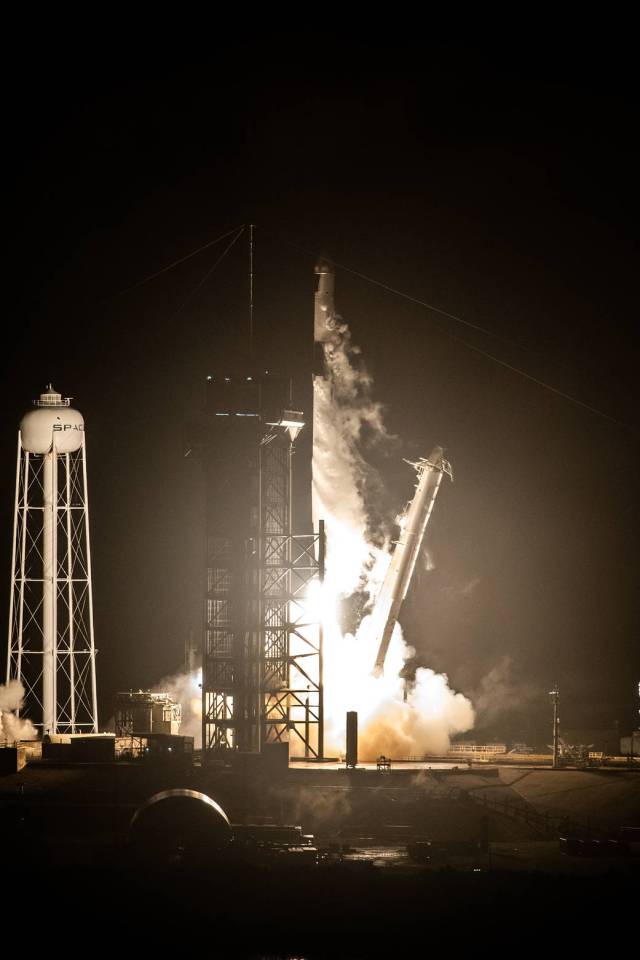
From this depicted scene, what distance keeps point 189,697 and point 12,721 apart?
438 inches

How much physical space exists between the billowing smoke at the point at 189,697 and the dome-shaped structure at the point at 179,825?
2177cm

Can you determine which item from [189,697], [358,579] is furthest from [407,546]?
[189,697]

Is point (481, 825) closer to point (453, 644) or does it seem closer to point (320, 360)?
point (320, 360)

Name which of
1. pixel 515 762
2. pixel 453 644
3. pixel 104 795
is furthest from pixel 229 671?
pixel 453 644

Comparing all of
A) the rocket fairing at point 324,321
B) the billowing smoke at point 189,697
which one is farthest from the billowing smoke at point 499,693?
the rocket fairing at point 324,321

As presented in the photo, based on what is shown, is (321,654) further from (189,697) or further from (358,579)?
(189,697)

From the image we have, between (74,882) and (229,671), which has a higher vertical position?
(229,671)

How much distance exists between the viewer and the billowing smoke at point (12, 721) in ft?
228

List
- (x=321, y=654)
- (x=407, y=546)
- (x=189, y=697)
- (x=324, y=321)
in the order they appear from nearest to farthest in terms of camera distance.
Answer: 1. (x=321, y=654)
2. (x=407, y=546)
3. (x=324, y=321)
4. (x=189, y=697)

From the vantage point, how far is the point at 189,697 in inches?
3118

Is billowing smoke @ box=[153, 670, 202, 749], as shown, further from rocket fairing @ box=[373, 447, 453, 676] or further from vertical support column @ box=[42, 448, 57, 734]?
rocket fairing @ box=[373, 447, 453, 676]

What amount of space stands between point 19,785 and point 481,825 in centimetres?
1558

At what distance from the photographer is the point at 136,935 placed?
1812 inches

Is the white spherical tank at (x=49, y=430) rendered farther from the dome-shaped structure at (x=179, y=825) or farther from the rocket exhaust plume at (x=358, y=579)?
the dome-shaped structure at (x=179, y=825)
